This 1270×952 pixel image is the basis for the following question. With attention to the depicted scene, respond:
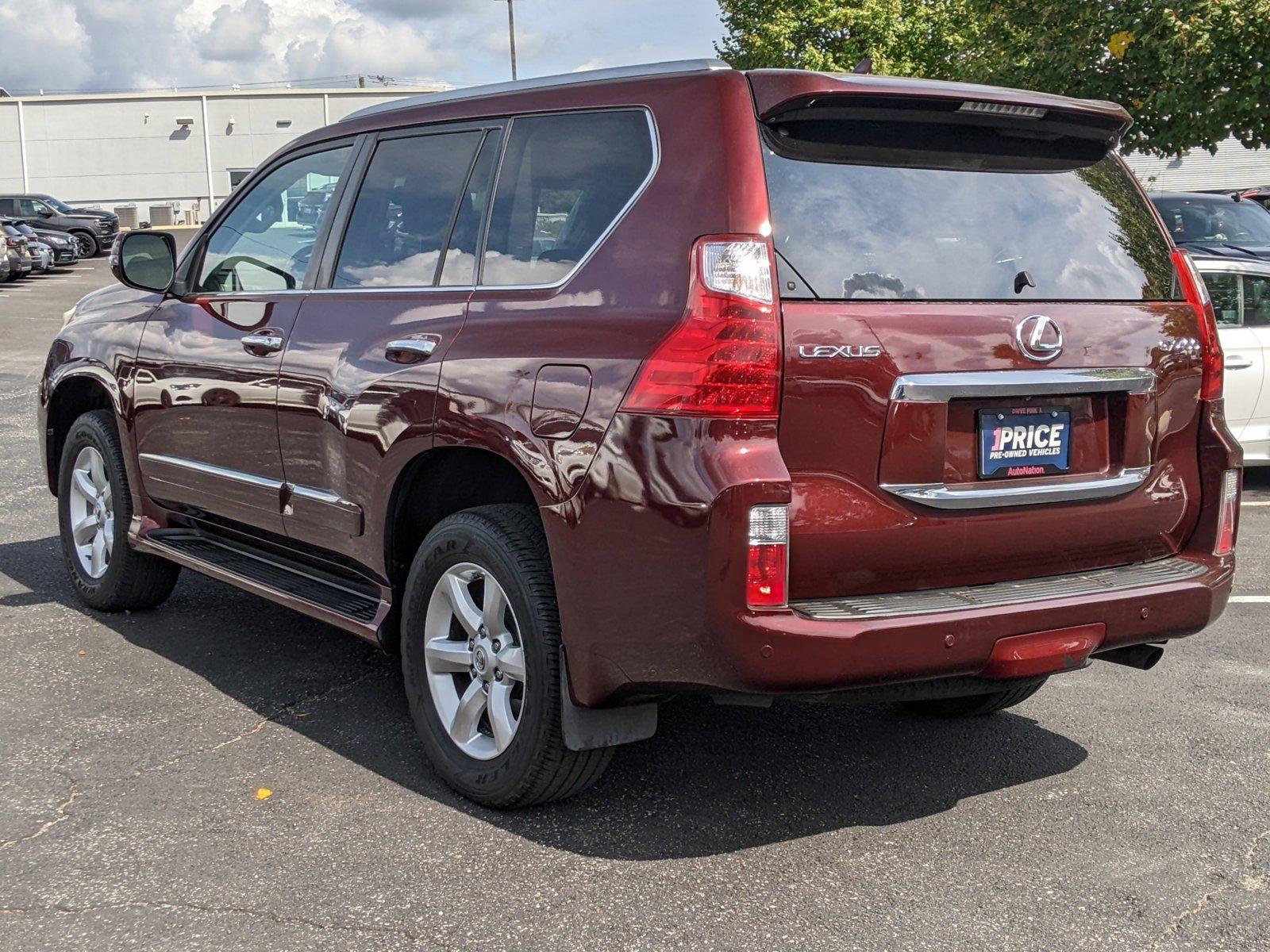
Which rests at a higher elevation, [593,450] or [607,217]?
[607,217]

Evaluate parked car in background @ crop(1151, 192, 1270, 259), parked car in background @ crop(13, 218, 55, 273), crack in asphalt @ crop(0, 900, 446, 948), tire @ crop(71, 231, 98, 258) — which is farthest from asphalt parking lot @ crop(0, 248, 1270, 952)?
tire @ crop(71, 231, 98, 258)

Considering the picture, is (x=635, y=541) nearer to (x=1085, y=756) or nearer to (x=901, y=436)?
(x=901, y=436)

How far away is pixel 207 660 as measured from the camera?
5.28m

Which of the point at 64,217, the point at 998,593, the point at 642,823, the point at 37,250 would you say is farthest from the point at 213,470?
the point at 64,217

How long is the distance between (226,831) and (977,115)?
107 inches

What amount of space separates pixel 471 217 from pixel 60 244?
34990 mm

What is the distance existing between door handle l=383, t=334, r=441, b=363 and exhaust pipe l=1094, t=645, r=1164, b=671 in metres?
2.04

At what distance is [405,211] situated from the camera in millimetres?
4387

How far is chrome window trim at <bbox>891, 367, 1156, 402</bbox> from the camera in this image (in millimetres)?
3350

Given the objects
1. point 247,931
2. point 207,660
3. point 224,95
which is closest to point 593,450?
point 247,931

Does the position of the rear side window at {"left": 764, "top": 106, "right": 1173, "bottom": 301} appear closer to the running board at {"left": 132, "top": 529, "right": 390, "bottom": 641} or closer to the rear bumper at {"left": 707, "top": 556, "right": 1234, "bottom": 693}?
the rear bumper at {"left": 707, "top": 556, "right": 1234, "bottom": 693}

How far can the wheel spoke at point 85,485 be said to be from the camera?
593cm

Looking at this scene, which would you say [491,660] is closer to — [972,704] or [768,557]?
[768,557]

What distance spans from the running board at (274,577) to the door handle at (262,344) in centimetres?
74
